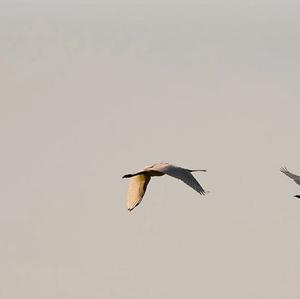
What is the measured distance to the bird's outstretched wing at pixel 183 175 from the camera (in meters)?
37.7

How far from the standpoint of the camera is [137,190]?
152 ft

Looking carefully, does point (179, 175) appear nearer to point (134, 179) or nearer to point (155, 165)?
point (155, 165)

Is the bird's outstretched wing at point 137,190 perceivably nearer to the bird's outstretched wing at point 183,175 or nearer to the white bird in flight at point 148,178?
the white bird in flight at point 148,178

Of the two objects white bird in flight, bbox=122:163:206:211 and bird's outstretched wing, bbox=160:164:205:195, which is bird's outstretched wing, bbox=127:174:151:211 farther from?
bird's outstretched wing, bbox=160:164:205:195

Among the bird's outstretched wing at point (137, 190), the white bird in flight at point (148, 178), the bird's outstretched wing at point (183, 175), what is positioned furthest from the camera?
the bird's outstretched wing at point (137, 190)

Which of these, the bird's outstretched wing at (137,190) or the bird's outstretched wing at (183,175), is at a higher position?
the bird's outstretched wing at (137,190)

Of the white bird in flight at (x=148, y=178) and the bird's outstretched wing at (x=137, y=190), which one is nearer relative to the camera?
the white bird in flight at (x=148, y=178)

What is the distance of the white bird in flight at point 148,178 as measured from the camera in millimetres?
38706

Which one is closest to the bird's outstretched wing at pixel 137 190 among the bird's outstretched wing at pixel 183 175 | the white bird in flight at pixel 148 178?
the white bird in flight at pixel 148 178

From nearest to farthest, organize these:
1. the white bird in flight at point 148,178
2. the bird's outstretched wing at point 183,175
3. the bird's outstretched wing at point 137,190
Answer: the bird's outstretched wing at point 183,175, the white bird in flight at point 148,178, the bird's outstretched wing at point 137,190

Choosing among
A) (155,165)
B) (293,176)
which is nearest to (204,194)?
(155,165)

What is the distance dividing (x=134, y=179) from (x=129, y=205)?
1239 millimetres

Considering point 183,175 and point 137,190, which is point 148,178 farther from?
point 183,175

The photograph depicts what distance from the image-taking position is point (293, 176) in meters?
50.5
